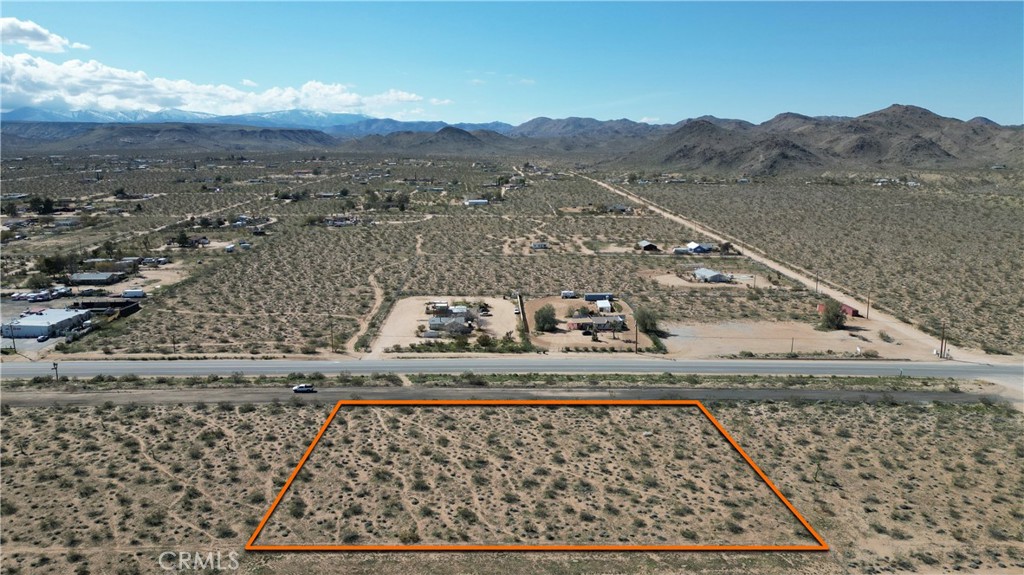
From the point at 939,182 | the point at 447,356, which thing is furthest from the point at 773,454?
the point at 939,182

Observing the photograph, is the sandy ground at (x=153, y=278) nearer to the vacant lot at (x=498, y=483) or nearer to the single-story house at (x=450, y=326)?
the vacant lot at (x=498, y=483)

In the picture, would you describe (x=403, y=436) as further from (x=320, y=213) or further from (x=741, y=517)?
(x=320, y=213)

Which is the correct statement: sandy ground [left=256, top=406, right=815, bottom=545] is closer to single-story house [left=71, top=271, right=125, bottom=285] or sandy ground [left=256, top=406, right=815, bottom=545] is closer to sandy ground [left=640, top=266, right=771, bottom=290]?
sandy ground [left=640, top=266, right=771, bottom=290]

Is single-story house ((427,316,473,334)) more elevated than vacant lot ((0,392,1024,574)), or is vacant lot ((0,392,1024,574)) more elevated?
single-story house ((427,316,473,334))

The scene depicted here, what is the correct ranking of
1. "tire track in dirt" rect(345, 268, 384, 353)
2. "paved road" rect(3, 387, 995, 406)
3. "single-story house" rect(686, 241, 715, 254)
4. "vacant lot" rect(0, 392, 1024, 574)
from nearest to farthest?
"vacant lot" rect(0, 392, 1024, 574) < "paved road" rect(3, 387, 995, 406) < "tire track in dirt" rect(345, 268, 384, 353) < "single-story house" rect(686, 241, 715, 254)

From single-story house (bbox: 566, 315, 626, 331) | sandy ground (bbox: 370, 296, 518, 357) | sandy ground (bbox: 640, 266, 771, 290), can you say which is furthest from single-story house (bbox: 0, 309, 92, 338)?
sandy ground (bbox: 640, 266, 771, 290)

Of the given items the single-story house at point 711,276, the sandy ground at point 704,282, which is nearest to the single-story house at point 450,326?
the sandy ground at point 704,282

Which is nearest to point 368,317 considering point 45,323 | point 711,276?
point 45,323
